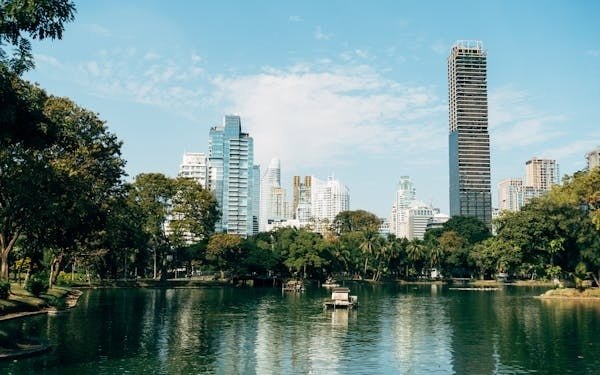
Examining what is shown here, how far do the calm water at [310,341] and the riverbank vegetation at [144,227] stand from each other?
33.1 ft

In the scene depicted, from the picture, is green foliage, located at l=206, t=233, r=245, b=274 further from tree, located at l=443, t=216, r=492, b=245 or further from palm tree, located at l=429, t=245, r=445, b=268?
tree, located at l=443, t=216, r=492, b=245

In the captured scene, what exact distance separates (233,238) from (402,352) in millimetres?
91480

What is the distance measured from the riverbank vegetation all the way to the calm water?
10.1 metres

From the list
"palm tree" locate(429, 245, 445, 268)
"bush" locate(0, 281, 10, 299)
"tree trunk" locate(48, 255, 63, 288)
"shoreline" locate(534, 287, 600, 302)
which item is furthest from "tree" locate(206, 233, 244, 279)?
"bush" locate(0, 281, 10, 299)

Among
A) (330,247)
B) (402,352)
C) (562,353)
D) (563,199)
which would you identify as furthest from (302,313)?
(330,247)

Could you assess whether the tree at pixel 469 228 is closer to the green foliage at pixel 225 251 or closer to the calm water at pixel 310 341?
the green foliage at pixel 225 251

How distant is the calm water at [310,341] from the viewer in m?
30.5

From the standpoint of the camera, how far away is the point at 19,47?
3120 cm

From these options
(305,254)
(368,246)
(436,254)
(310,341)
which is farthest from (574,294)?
(436,254)

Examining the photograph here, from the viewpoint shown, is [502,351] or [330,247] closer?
[502,351]

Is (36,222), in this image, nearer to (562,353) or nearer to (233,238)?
(562,353)

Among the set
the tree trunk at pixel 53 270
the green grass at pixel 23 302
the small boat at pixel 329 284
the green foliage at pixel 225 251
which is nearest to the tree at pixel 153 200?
the green foliage at pixel 225 251

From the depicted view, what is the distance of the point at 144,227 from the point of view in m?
117

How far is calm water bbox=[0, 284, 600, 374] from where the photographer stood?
100ft
